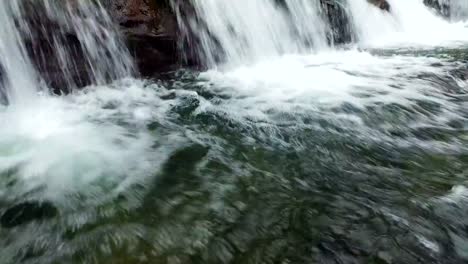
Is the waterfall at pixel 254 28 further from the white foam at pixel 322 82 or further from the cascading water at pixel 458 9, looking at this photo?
the cascading water at pixel 458 9

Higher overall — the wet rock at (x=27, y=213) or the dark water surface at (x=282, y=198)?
the wet rock at (x=27, y=213)

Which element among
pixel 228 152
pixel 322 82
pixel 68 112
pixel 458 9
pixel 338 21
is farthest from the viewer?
pixel 458 9

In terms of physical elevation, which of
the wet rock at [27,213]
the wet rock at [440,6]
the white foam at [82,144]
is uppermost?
the wet rock at [440,6]

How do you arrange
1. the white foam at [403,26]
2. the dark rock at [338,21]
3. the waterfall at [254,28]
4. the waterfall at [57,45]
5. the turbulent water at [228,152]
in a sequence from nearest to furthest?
the turbulent water at [228,152] < the waterfall at [57,45] < the waterfall at [254,28] < the dark rock at [338,21] < the white foam at [403,26]

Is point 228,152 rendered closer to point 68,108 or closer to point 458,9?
point 68,108

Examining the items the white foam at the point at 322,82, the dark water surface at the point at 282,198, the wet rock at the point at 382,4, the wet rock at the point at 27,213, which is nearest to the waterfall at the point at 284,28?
the wet rock at the point at 382,4

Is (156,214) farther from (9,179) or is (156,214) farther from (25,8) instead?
(25,8)

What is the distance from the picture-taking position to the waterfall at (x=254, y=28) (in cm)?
754

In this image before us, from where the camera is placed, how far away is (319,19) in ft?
31.0

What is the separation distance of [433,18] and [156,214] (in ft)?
42.1

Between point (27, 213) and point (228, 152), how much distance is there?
2.01 metres

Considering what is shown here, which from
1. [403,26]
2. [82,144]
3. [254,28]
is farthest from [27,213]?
[403,26]

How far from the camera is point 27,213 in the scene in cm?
347

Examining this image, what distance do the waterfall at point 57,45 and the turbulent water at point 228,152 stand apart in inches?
0.7
